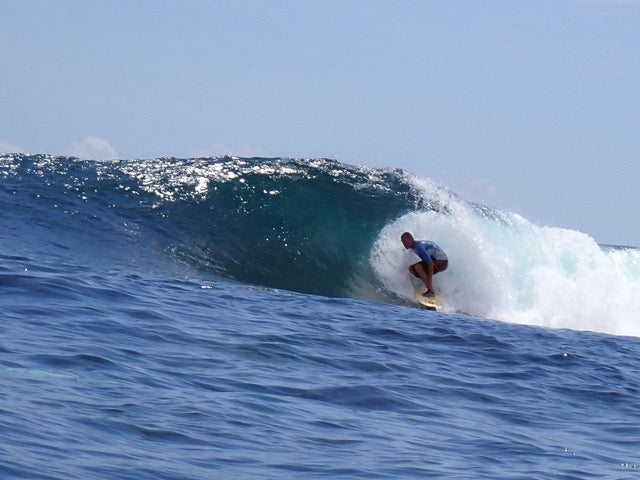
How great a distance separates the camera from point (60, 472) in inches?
231

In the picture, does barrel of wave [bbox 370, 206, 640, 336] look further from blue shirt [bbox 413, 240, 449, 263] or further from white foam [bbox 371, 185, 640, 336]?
blue shirt [bbox 413, 240, 449, 263]

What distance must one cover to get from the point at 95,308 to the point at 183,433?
4.13 meters

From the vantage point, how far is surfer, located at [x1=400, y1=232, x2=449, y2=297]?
1850 centimetres

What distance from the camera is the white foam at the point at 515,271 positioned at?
19.3 metres

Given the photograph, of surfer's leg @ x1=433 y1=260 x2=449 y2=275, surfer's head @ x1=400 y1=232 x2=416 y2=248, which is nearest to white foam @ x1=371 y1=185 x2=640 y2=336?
surfer's leg @ x1=433 y1=260 x2=449 y2=275

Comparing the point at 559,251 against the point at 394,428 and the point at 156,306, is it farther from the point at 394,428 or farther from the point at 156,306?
the point at 394,428

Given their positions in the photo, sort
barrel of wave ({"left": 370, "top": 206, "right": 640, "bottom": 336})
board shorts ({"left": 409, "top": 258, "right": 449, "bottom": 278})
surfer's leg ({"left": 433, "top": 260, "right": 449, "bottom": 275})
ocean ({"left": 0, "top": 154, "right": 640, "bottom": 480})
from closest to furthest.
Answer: ocean ({"left": 0, "top": 154, "right": 640, "bottom": 480}) → board shorts ({"left": 409, "top": 258, "right": 449, "bottom": 278}) → surfer's leg ({"left": 433, "top": 260, "right": 449, "bottom": 275}) → barrel of wave ({"left": 370, "top": 206, "right": 640, "bottom": 336})

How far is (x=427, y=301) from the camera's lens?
17.9 meters

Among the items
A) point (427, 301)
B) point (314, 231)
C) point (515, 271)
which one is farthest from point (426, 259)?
point (515, 271)

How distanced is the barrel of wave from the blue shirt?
1.61 feet

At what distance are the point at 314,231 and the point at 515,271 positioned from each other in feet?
12.0

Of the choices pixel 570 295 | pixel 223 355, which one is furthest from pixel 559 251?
pixel 223 355

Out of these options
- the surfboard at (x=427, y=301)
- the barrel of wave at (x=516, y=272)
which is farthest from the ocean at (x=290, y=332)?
the surfboard at (x=427, y=301)

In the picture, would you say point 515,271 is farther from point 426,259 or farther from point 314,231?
point 314,231
